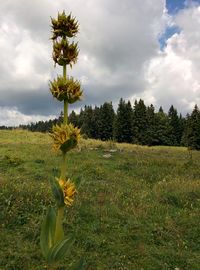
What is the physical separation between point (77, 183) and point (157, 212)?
898 centimetres

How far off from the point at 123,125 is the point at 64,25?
291 ft

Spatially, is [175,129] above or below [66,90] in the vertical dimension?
above

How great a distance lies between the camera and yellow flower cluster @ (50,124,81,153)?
5.18 metres

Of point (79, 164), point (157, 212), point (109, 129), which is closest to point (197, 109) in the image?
point (109, 129)

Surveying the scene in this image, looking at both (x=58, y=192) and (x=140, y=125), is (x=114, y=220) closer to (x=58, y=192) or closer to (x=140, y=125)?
(x=58, y=192)

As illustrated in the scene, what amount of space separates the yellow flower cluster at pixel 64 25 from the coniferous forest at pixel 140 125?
7713cm

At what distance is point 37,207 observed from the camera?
42.6 ft

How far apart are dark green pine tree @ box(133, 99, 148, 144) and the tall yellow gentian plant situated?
86.6m

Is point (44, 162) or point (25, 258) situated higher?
point (44, 162)

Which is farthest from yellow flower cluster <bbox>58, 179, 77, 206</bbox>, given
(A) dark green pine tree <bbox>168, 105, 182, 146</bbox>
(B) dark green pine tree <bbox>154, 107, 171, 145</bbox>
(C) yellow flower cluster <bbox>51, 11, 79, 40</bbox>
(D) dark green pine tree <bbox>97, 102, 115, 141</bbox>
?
(A) dark green pine tree <bbox>168, 105, 182, 146</bbox>

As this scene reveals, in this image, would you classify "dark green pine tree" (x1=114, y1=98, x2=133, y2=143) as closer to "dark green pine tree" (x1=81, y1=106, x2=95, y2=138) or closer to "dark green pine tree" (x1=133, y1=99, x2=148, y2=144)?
"dark green pine tree" (x1=133, y1=99, x2=148, y2=144)

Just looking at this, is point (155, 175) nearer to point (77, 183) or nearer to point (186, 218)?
point (186, 218)

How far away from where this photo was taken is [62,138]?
5.20 m

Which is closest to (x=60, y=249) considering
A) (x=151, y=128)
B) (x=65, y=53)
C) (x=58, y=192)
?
(x=58, y=192)
